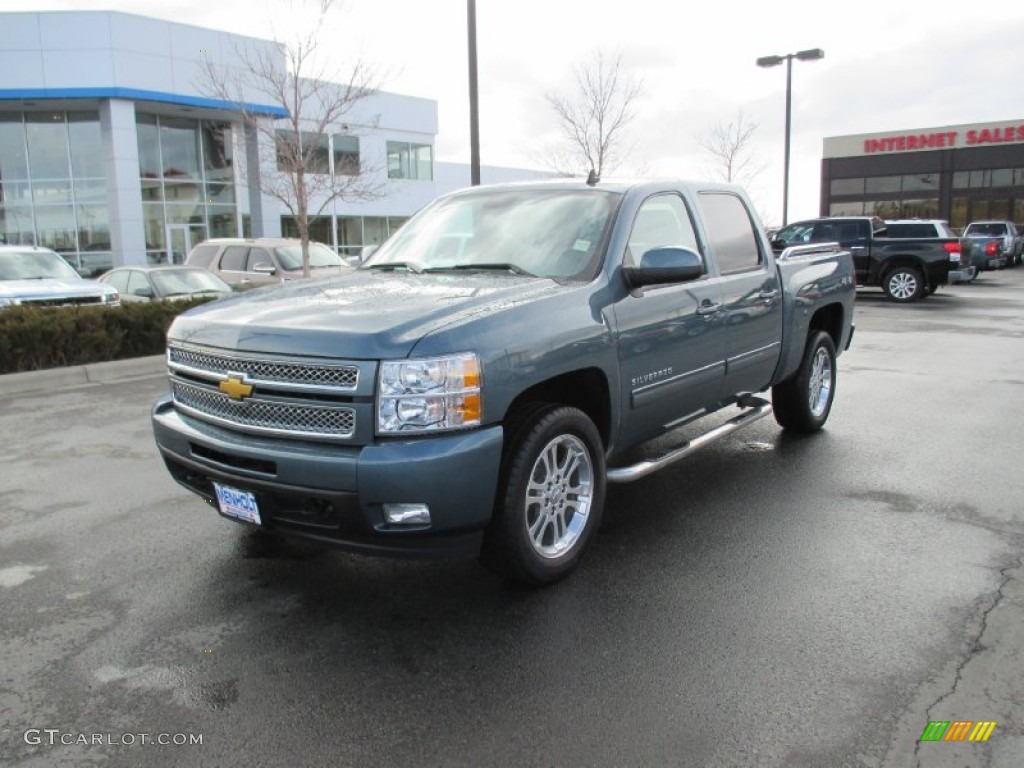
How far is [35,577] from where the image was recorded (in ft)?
13.7

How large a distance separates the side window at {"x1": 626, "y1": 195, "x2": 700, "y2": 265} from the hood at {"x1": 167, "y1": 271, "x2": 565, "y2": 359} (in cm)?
79

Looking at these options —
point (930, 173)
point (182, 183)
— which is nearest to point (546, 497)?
point (182, 183)

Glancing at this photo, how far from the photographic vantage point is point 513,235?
477 centimetres

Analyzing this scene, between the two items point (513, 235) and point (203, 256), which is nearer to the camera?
point (513, 235)

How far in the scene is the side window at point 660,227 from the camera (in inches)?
183

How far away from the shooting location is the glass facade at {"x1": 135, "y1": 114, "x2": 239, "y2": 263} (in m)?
30.3

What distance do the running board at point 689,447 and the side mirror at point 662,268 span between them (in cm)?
99

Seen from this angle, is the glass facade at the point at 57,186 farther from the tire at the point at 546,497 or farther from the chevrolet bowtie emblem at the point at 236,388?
the tire at the point at 546,497

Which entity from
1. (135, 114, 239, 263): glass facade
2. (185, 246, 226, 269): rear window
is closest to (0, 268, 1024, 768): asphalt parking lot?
(185, 246, 226, 269): rear window

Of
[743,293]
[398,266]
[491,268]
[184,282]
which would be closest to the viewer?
[491,268]

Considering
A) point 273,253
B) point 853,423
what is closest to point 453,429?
point 853,423

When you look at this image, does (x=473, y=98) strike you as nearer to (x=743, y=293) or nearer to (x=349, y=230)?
(x=743, y=293)

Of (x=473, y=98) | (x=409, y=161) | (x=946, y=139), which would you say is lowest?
(x=473, y=98)

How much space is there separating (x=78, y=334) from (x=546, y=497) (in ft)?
28.7
